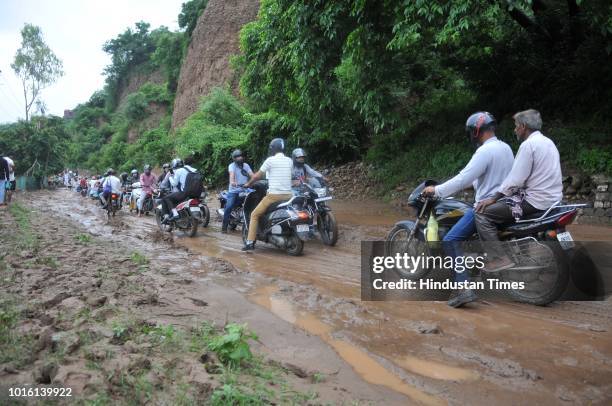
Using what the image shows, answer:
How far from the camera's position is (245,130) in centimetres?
2011

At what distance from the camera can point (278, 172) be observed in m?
7.43

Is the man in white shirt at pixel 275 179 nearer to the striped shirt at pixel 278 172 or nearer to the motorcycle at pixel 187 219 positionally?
the striped shirt at pixel 278 172

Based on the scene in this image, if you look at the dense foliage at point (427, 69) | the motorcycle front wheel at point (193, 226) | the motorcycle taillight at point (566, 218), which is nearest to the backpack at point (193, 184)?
the motorcycle front wheel at point (193, 226)

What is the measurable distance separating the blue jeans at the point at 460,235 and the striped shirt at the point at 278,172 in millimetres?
3353

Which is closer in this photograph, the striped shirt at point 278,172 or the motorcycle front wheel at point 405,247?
the motorcycle front wheel at point 405,247

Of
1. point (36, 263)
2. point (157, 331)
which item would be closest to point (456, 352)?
point (157, 331)

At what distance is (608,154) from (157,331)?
963cm

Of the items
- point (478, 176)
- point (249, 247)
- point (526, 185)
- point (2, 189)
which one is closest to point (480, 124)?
point (478, 176)

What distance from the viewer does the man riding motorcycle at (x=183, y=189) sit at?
9844 mm

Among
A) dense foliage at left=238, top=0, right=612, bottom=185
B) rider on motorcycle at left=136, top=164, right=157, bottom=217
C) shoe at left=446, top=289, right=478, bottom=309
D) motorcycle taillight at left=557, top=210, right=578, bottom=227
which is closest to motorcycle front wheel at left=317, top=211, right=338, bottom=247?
dense foliage at left=238, top=0, right=612, bottom=185

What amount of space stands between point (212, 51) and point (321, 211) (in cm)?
2742

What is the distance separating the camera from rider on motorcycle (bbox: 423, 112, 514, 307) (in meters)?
4.44

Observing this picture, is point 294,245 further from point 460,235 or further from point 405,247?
point 460,235

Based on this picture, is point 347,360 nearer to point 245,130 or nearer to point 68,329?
point 68,329
